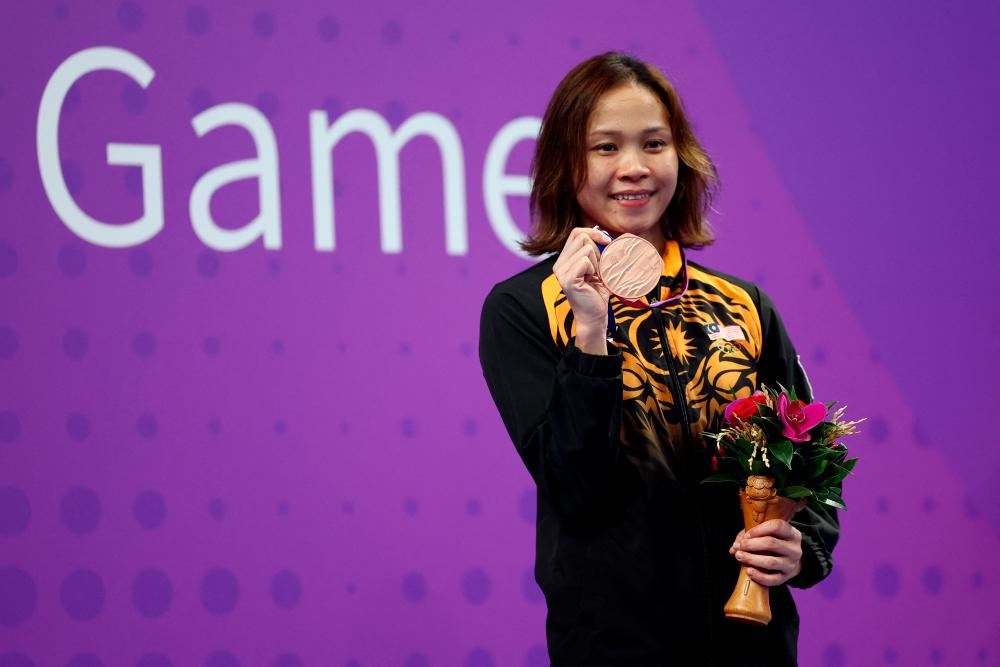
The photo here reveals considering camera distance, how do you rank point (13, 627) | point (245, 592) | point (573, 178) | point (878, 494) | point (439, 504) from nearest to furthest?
point (573, 178)
point (13, 627)
point (245, 592)
point (439, 504)
point (878, 494)

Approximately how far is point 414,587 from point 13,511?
996mm

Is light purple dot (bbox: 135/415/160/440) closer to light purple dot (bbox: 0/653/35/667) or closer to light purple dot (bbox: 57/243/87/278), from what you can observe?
light purple dot (bbox: 57/243/87/278)

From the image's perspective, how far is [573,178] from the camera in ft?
6.77

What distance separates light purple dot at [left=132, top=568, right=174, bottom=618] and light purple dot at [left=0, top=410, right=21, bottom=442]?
1.42 feet

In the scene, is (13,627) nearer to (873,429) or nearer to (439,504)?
(439,504)

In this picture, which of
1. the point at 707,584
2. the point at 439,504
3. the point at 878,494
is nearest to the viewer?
the point at 707,584

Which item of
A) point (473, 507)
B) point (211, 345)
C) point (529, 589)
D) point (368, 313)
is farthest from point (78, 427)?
point (529, 589)

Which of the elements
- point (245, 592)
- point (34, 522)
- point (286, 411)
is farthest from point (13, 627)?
point (286, 411)

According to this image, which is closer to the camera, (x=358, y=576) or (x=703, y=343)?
(x=703, y=343)

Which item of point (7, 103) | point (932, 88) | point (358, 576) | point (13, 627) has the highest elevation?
point (7, 103)

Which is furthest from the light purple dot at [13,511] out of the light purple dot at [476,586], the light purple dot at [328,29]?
the light purple dot at [328,29]

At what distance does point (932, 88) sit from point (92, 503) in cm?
282

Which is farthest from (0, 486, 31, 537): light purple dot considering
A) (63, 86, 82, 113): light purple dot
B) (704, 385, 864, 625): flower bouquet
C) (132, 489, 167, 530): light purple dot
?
(704, 385, 864, 625): flower bouquet

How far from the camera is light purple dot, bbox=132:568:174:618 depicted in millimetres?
2873
